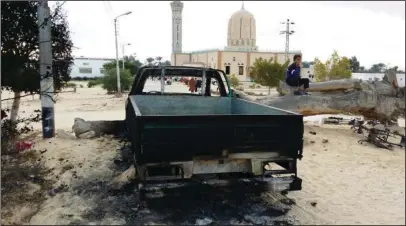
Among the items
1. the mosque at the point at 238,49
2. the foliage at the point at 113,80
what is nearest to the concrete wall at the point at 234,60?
the mosque at the point at 238,49

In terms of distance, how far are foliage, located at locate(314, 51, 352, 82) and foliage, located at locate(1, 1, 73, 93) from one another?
91.2 feet

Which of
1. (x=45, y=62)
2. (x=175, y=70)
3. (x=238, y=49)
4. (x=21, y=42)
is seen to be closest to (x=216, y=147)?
(x=175, y=70)

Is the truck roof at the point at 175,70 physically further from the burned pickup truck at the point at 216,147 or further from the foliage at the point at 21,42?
the burned pickup truck at the point at 216,147

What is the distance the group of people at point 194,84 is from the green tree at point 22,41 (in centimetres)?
285

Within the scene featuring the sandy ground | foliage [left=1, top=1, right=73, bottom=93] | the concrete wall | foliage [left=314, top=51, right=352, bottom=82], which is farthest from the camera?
the concrete wall

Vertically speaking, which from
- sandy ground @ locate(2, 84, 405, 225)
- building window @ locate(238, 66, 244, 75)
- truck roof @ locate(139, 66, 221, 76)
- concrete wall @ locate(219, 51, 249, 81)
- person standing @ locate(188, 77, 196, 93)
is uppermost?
concrete wall @ locate(219, 51, 249, 81)

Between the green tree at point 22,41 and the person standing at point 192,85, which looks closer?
the green tree at point 22,41

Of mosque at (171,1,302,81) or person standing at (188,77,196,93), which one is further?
mosque at (171,1,302,81)

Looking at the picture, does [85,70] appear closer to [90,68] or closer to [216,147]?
[90,68]

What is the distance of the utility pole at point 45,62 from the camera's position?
6.72 metres

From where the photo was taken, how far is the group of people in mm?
7085

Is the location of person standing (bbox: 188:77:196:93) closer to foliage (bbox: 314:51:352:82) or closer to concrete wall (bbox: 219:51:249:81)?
foliage (bbox: 314:51:352:82)

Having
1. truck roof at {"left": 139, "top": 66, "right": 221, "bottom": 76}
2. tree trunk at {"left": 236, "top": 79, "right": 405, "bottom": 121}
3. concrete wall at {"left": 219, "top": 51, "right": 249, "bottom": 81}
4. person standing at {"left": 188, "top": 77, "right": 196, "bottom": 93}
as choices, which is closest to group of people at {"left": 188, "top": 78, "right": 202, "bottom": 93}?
person standing at {"left": 188, "top": 77, "right": 196, "bottom": 93}

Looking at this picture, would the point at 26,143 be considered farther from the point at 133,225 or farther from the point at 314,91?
the point at 314,91
